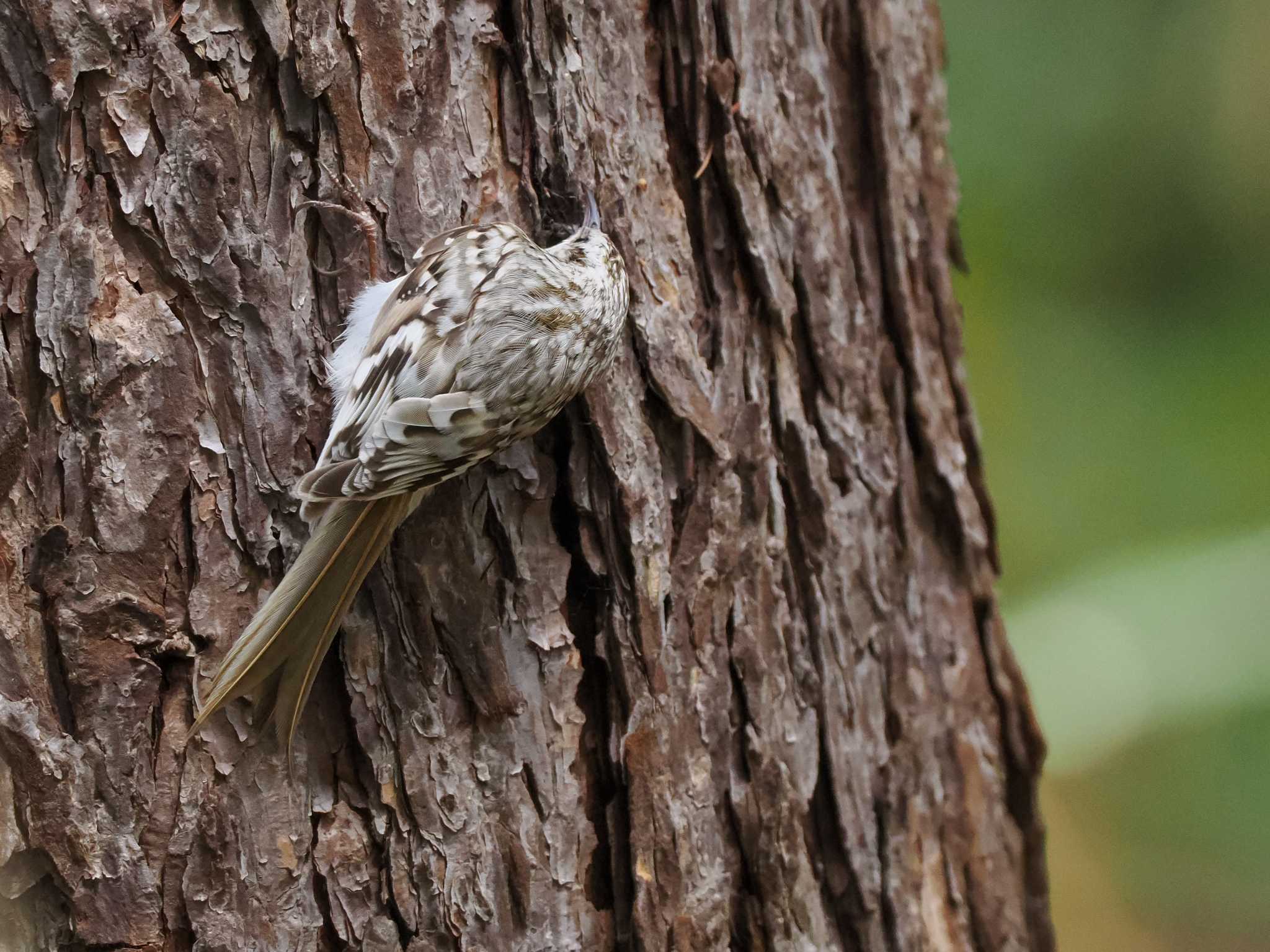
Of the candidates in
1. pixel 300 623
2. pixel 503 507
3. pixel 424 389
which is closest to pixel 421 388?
pixel 424 389

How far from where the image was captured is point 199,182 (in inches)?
48.6

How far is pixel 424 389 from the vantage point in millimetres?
1370

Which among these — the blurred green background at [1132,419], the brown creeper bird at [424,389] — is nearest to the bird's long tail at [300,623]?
the brown creeper bird at [424,389]

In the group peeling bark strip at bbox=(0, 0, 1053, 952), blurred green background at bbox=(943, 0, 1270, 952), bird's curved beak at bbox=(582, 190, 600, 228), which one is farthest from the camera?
blurred green background at bbox=(943, 0, 1270, 952)

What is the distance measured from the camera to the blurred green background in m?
3.11

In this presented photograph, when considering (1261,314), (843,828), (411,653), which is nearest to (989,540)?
(843,828)

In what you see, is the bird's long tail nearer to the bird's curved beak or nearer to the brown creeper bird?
the brown creeper bird

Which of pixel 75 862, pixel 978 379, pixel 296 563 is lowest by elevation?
pixel 75 862

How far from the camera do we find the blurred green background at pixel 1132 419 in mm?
3113

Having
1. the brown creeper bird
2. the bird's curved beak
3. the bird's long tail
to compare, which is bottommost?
the bird's long tail

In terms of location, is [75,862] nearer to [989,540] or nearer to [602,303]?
[602,303]

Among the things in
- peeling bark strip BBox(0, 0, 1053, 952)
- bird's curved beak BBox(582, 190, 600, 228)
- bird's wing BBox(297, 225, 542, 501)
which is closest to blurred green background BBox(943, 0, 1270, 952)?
peeling bark strip BBox(0, 0, 1053, 952)

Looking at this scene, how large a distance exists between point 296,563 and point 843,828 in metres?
0.99

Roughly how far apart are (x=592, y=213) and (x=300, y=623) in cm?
71
